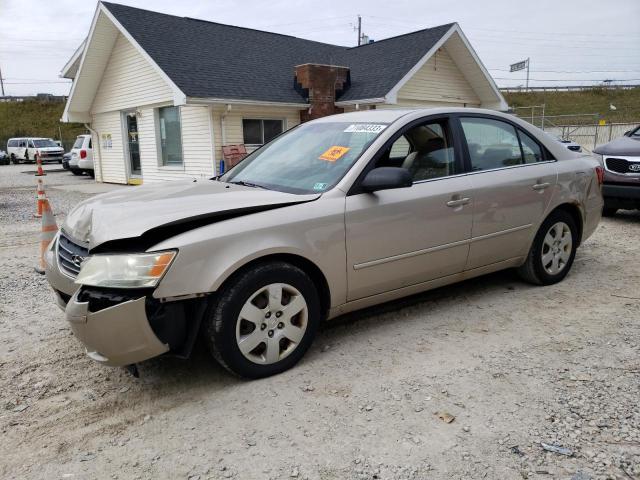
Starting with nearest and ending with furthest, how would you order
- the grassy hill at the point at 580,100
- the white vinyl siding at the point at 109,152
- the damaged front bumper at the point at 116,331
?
the damaged front bumper at the point at 116,331 → the white vinyl siding at the point at 109,152 → the grassy hill at the point at 580,100

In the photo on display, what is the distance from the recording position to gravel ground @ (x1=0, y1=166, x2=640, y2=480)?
2.44m

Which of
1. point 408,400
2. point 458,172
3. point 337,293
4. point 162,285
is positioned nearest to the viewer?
point 162,285

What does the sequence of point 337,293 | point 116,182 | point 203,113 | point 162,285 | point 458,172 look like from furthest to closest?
point 116,182 → point 203,113 → point 458,172 → point 337,293 → point 162,285

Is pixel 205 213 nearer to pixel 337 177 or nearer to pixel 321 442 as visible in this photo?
pixel 337 177

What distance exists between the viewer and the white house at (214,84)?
46.5ft

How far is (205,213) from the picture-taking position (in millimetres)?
3010

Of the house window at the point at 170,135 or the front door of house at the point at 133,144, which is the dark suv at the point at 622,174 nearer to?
the house window at the point at 170,135

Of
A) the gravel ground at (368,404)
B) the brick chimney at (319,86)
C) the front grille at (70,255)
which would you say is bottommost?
the gravel ground at (368,404)

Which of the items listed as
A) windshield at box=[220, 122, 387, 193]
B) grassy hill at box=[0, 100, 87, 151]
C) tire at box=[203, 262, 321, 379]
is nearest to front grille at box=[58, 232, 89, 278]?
tire at box=[203, 262, 321, 379]

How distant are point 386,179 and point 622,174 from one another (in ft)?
20.2

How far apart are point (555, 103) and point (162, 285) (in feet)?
209

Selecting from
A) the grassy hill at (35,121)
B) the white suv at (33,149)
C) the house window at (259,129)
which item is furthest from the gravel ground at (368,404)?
the grassy hill at (35,121)

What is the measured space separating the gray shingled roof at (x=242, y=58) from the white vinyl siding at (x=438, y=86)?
2.41 ft

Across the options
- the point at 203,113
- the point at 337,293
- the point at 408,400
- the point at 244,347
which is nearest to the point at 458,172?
the point at 337,293
